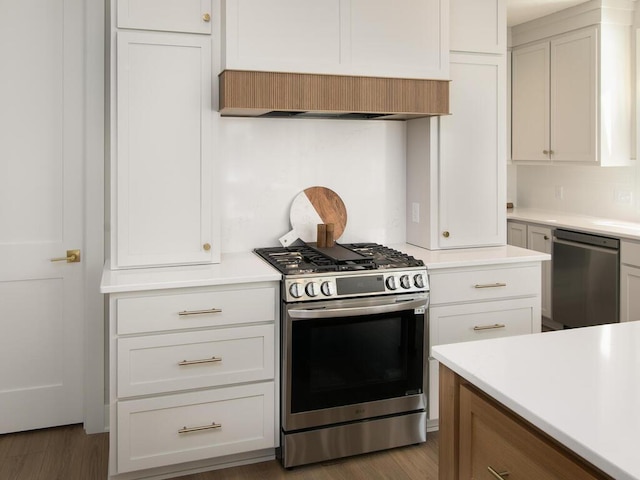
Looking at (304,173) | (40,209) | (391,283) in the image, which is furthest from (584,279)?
(40,209)

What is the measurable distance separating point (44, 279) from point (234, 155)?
3.72 ft

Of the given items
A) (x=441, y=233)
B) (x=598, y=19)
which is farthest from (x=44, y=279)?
(x=598, y=19)

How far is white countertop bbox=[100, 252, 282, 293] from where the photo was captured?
2533 millimetres

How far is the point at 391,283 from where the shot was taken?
282 cm

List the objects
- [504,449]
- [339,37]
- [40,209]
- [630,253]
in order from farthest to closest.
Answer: [630,253] < [40,209] < [339,37] < [504,449]

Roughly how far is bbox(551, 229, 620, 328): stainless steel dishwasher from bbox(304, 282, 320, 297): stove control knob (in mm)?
2370

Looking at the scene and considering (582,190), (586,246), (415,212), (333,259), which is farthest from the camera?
(582,190)

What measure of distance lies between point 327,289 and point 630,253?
230cm

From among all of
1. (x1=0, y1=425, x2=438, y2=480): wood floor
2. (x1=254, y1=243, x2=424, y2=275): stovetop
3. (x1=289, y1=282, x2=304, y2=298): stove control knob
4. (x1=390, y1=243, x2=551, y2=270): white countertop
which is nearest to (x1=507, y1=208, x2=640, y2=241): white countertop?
(x1=390, y1=243, x2=551, y2=270): white countertop

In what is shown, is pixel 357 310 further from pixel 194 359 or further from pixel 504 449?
pixel 504 449

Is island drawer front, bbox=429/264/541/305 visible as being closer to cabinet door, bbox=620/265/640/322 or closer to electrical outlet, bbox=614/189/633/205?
cabinet door, bbox=620/265/640/322

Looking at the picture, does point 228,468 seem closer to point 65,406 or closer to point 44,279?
point 65,406

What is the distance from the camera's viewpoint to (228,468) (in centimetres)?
280

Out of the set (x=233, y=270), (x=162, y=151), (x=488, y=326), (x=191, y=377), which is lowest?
(x=191, y=377)
